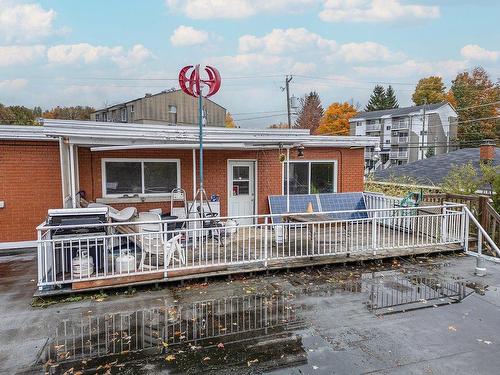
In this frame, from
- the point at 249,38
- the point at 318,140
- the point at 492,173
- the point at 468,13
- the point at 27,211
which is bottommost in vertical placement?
the point at 27,211

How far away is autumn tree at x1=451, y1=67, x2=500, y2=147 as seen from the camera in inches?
1767

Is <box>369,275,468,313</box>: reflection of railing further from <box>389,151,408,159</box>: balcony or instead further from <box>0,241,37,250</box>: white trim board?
<box>389,151,408,159</box>: balcony

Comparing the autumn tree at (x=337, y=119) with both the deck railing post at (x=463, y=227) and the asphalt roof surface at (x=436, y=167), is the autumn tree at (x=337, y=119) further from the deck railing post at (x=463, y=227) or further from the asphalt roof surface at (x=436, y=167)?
the deck railing post at (x=463, y=227)

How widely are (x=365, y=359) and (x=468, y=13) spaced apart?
1588cm

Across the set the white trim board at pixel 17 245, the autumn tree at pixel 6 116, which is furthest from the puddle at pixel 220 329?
the autumn tree at pixel 6 116

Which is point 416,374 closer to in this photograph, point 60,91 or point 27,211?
point 27,211

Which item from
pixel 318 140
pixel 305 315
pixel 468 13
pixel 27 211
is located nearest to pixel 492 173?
pixel 318 140

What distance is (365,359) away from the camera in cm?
412

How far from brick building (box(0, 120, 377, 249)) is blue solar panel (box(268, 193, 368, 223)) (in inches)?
13.5

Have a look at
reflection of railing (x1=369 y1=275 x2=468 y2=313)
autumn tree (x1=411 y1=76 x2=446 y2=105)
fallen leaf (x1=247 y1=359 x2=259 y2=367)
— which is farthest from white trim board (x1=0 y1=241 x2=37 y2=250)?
autumn tree (x1=411 y1=76 x2=446 y2=105)

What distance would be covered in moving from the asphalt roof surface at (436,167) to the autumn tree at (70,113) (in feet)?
119

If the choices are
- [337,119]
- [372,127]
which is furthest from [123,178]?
[337,119]

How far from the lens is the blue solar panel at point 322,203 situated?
11.2 m

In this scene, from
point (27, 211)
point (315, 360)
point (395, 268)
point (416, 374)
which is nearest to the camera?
point (416, 374)
